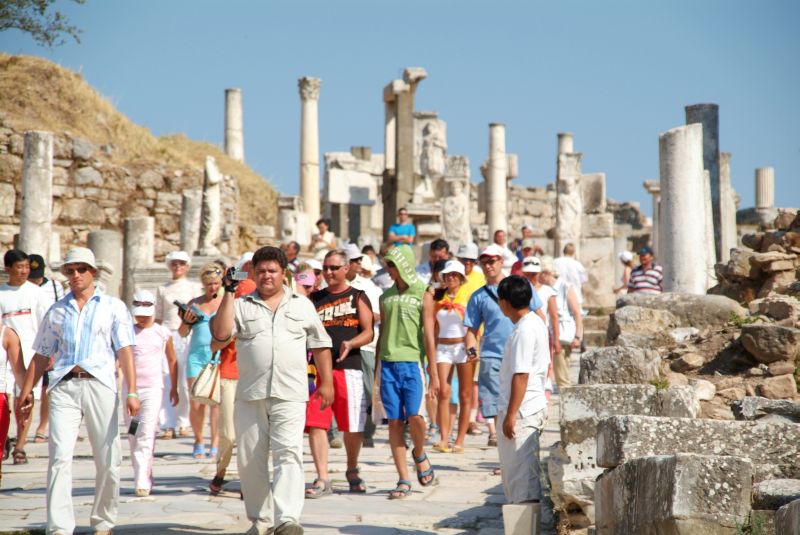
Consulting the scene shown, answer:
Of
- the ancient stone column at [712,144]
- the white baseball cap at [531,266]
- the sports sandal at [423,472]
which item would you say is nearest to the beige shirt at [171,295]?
the white baseball cap at [531,266]

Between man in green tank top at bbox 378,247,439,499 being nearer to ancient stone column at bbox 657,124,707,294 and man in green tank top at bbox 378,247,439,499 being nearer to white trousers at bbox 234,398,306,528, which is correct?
white trousers at bbox 234,398,306,528

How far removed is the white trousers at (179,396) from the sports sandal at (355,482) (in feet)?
10.4

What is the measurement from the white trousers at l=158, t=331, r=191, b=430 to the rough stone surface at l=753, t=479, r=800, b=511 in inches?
271

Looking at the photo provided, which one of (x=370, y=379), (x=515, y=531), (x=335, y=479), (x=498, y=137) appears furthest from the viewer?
(x=498, y=137)

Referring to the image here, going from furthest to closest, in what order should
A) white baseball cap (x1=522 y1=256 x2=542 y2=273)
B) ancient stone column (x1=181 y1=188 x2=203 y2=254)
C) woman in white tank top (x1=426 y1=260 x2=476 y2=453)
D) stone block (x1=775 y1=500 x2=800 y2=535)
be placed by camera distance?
ancient stone column (x1=181 y1=188 x2=203 y2=254) < white baseball cap (x1=522 y1=256 x2=542 y2=273) < woman in white tank top (x1=426 y1=260 x2=476 y2=453) < stone block (x1=775 y1=500 x2=800 y2=535)

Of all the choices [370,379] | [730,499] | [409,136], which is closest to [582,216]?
[409,136]

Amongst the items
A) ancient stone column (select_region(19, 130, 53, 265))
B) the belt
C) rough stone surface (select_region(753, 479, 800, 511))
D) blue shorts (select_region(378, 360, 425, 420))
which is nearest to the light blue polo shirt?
blue shorts (select_region(378, 360, 425, 420))

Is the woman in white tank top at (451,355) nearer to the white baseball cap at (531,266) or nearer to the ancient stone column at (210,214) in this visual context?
the white baseball cap at (531,266)

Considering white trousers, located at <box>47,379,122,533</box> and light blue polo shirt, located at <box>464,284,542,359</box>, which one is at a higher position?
light blue polo shirt, located at <box>464,284,542,359</box>

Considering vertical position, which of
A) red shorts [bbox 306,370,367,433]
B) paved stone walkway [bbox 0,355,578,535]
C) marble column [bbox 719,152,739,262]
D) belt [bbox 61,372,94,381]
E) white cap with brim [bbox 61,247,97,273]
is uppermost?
marble column [bbox 719,152,739,262]

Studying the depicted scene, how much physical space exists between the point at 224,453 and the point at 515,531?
2.68 metres

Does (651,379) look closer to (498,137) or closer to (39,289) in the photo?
(39,289)

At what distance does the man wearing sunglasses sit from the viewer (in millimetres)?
6637

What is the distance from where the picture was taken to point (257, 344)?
6.86 meters
